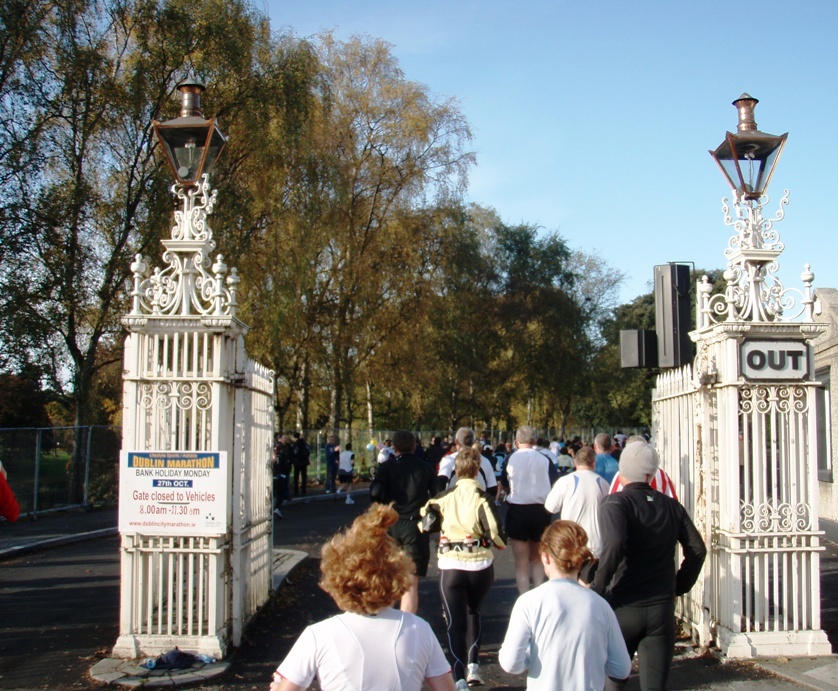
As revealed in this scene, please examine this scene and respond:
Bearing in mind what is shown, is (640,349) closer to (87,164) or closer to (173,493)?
(173,493)

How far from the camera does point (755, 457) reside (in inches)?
301

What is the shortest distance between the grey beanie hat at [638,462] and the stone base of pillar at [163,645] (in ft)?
12.6

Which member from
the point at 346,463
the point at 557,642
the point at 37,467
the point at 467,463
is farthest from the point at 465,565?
the point at 346,463

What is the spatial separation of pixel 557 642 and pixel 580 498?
4463 mm

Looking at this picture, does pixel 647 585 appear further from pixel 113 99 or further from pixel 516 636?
pixel 113 99

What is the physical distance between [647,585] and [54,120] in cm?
1934

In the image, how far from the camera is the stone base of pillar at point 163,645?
7156 mm

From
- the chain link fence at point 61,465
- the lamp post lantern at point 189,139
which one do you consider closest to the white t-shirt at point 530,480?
the lamp post lantern at point 189,139

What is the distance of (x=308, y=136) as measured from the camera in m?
25.0

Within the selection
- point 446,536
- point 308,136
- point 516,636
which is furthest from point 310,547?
point 308,136

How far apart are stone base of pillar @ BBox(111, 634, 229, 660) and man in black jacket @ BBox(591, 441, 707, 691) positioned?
11.5 feet

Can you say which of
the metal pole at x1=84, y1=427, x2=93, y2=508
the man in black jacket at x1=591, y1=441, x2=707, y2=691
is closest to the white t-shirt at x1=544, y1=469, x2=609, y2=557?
the man in black jacket at x1=591, y1=441, x2=707, y2=691

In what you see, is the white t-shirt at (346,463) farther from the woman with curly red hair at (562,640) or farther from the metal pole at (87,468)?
the woman with curly red hair at (562,640)

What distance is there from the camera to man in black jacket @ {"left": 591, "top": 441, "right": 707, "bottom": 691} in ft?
16.0
